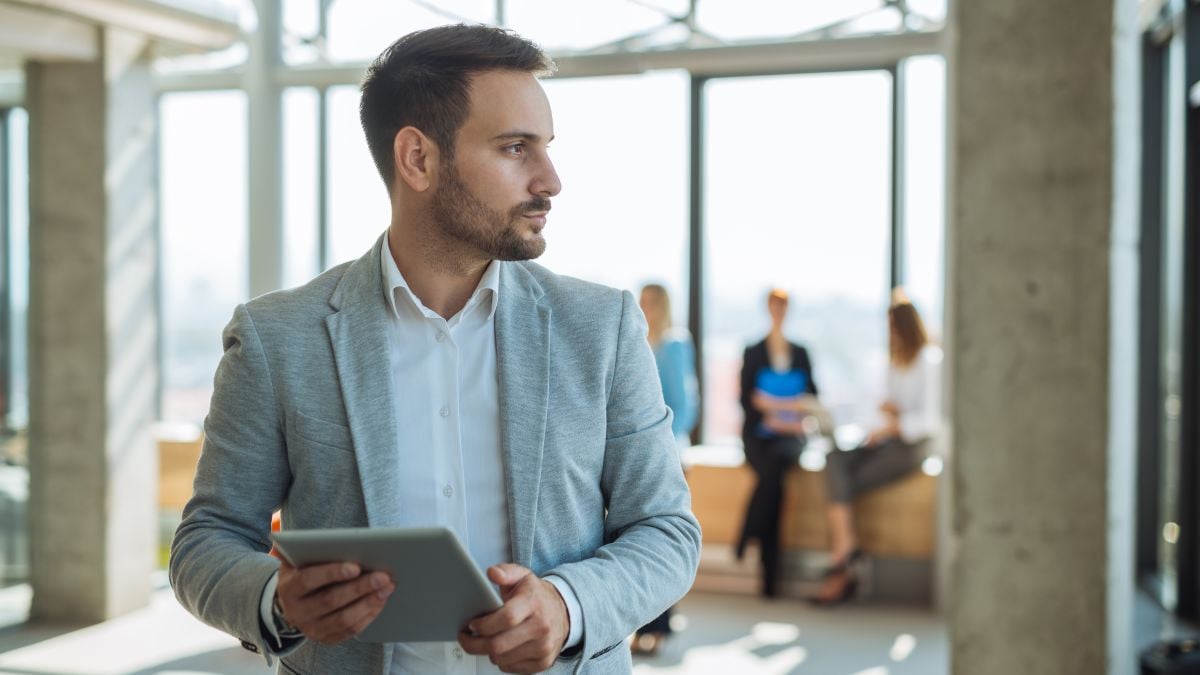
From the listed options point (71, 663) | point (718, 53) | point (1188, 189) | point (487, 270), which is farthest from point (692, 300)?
point (487, 270)

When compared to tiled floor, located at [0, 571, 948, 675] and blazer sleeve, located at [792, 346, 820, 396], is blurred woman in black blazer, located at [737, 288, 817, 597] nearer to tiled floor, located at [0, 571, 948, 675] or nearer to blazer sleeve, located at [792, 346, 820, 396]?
blazer sleeve, located at [792, 346, 820, 396]

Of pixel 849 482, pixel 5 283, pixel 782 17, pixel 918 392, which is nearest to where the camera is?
pixel 5 283

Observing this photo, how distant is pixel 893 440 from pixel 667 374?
178cm

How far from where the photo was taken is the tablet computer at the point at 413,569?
4.11ft

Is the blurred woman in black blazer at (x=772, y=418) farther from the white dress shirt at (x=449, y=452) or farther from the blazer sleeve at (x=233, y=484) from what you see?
the blazer sleeve at (x=233, y=484)

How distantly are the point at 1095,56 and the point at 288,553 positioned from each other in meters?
3.43

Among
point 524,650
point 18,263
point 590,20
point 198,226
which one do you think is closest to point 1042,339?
point 524,650

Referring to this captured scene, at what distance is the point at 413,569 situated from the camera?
4.32 feet

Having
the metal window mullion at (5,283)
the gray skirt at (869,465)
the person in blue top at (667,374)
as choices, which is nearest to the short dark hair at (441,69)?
the person in blue top at (667,374)

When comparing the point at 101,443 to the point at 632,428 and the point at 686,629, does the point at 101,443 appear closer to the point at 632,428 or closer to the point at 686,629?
the point at 686,629

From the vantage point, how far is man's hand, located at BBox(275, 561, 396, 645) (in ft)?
4.36

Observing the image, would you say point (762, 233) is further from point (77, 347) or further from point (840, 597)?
point (77, 347)

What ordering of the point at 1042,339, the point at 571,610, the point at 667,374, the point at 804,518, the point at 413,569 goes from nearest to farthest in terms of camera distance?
the point at 413,569, the point at 571,610, the point at 1042,339, the point at 667,374, the point at 804,518

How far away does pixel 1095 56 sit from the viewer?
3855mm
